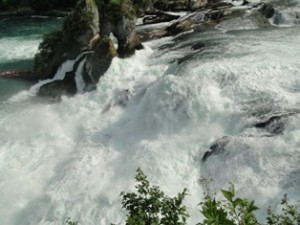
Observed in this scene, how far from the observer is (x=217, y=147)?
1529 centimetres

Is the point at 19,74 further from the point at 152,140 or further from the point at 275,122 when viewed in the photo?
the point at 275,122

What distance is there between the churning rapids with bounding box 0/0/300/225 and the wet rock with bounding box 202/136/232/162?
232 mm

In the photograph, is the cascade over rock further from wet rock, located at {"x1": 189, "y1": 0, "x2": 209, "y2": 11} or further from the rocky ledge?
wet rock, located at {"x1": 189, "y1": 0, "x2": 209, "y2": 11}

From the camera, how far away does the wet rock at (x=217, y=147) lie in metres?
15.1

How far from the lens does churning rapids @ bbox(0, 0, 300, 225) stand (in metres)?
14.2

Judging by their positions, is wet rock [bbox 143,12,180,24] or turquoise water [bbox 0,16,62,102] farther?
wet rock [bbox 143,12,180,24]

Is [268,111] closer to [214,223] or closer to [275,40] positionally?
[275,40]

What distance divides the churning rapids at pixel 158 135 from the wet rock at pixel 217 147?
23cm

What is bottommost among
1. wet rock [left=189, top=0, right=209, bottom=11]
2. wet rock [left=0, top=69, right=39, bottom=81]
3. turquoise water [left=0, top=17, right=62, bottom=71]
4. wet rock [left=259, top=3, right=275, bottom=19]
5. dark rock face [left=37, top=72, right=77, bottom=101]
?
turquoise water [left=0, top=17, right=62, bottom=71]

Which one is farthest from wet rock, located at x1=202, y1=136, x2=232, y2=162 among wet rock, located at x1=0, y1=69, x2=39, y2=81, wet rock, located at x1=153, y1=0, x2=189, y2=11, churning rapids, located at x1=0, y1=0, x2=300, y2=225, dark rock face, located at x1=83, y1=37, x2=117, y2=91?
wet rock, located at x1=153, y1=0, x2=189, y2=11

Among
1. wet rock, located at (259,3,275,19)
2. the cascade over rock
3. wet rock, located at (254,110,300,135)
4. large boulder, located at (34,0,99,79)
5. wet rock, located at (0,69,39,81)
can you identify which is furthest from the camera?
wet rock, located at (259,3,275,19)

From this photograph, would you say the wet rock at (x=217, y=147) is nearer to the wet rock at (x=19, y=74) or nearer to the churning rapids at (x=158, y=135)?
the churning rapids at (x=158, y=135)

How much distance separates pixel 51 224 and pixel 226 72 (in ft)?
31.6

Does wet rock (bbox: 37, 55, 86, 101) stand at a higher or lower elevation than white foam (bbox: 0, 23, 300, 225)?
lower
